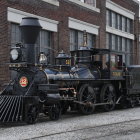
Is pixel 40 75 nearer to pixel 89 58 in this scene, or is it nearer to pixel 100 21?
pixel 89 58

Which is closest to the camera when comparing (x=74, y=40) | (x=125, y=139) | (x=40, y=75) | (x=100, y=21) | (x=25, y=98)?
(x=125, y=139)

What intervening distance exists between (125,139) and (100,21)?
19.2 m

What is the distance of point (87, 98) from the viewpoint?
15.5 m

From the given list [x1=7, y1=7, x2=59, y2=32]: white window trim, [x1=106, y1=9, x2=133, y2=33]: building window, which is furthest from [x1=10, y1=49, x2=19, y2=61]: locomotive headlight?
[x1=106, y1=9, x2=133, y2=33]: building window

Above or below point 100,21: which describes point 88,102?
below

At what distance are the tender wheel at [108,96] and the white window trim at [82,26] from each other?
801 centimetres

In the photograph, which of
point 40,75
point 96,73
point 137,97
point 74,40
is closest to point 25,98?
point 40,75

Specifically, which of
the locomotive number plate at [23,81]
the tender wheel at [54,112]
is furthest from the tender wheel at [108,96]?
the locomotive number plate at [23,81]

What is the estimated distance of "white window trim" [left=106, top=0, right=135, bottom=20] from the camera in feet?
95.6

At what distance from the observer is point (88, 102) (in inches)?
606

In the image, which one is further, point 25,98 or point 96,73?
point 96,73

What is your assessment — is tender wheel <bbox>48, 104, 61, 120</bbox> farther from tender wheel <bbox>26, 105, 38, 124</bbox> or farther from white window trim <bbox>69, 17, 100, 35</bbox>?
white window trim <bbox>69, 17, 100, 35</bbox>

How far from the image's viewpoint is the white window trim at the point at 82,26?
24398mm

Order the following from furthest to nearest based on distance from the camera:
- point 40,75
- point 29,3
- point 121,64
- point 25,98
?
point 29,3 → point 121,64 → point 40,75 → point 25,98
